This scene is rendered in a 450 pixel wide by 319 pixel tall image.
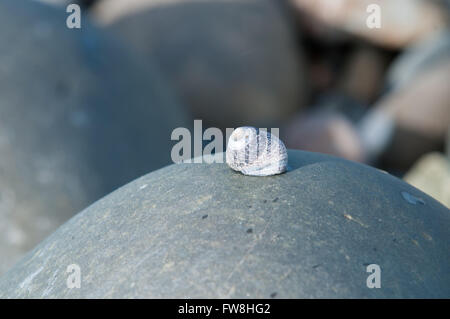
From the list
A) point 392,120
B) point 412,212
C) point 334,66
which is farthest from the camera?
point 334,66

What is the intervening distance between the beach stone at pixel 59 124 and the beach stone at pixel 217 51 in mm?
2660

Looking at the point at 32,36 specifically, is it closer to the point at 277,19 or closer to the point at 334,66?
the point at 277,19

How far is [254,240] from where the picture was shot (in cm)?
153

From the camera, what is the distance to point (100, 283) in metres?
1.54

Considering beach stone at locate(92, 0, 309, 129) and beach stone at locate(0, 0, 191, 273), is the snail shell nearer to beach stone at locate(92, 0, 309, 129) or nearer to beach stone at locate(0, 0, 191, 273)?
beach stone at locate(0, 0, 191, 273)

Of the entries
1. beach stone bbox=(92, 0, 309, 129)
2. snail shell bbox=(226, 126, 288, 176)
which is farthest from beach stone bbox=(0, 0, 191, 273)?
beach stone bbox=(92, 0, 309, 129)

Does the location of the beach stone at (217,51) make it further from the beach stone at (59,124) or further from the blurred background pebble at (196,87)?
the beach stone at (59,124)

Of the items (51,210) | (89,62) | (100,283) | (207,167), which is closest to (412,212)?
(207,167)

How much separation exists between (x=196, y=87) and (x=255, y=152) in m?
4.84

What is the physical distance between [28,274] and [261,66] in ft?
17.4

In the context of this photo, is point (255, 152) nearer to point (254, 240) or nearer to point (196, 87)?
point (254, 240)

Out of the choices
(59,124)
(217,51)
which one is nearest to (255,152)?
(59,124)

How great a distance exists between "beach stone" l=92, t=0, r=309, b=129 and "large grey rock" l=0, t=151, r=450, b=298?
4622 millimetres

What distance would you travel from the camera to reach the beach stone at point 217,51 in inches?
258
